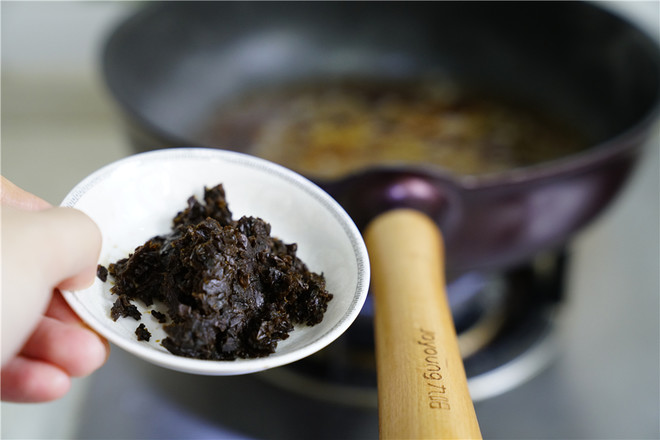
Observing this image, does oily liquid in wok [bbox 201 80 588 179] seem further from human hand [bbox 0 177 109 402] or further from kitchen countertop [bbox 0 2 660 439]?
human hand [bbox 0 177 109 402]

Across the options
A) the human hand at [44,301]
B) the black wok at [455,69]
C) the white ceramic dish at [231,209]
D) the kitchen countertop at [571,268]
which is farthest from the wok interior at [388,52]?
the human hand at [44,301]

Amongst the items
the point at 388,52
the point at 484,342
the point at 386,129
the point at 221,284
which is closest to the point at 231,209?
the point at 221,284

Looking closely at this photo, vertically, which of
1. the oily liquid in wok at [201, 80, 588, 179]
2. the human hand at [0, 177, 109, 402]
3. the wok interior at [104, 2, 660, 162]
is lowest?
the human hand at [0, 177, 109, 402]

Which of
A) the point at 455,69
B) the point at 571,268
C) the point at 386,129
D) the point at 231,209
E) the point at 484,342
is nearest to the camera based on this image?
the point at 231,209

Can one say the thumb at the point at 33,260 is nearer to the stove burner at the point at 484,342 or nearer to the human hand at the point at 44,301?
the human hand at the point at 44,301

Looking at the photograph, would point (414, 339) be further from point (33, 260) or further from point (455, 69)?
point (455, 69)

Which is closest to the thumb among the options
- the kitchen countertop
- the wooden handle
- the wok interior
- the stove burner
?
the kitchen countertop

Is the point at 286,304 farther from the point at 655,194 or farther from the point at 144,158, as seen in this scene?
the point at 655,194
